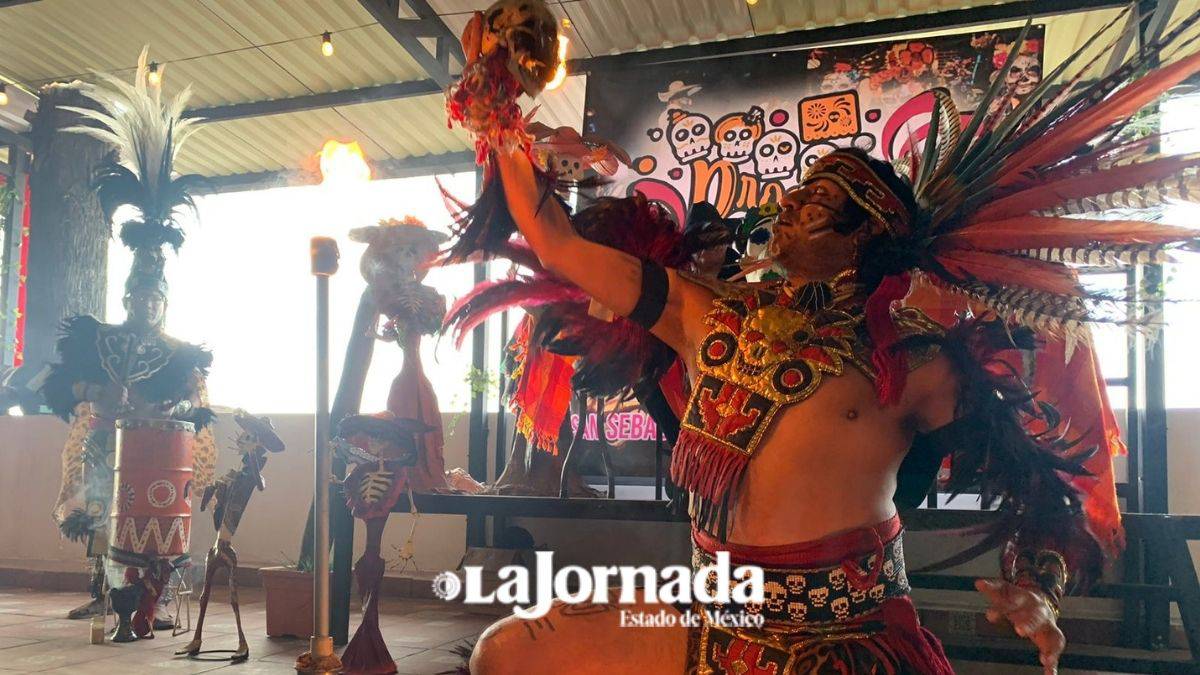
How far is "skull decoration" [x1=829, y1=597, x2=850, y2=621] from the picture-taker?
4.78 feet

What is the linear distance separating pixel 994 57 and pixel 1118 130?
2636 millimetres

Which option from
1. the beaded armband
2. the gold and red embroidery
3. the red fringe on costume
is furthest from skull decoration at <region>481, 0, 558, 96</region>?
the beaded armband

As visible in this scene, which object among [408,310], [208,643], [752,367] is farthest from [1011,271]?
[208,643]

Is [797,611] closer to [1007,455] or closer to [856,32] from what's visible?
[1007,455]

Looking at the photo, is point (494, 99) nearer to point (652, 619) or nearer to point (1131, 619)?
point (652, 619)

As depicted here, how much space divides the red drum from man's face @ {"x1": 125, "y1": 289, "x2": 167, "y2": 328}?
0.55 meters

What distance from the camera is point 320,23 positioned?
4.69m

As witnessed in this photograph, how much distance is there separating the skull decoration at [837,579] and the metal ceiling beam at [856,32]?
3.28 m

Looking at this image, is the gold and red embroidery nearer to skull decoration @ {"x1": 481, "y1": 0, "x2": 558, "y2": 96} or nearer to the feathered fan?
skull decoration @ {"x1": 481, "y1": 0, "x2": 558, "y2": 96}

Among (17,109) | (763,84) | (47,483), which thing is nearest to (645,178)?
(763,84)

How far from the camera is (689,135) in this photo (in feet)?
14.2

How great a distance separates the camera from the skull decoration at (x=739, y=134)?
166 inches

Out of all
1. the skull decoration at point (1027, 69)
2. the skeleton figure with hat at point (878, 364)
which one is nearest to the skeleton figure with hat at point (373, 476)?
the skeleton figure with hat at point (878, 364)

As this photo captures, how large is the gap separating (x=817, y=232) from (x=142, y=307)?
3.34 m
